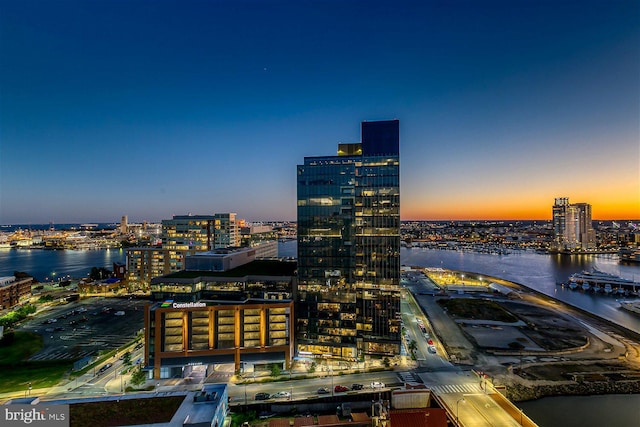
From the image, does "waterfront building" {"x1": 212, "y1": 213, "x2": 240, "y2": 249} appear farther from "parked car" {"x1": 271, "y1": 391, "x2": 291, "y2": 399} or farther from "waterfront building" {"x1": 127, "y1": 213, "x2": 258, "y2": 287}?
"parked car" {"x1": 271, "y1": 391, "x2": 291, "y2": 399}

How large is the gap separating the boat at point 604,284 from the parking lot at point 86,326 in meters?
126

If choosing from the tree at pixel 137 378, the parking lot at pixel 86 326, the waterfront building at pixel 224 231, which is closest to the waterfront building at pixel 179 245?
the waterfront building at pixel 224 231

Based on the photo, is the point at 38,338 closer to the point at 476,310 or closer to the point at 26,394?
the point at 26,394

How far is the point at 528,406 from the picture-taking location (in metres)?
37.4

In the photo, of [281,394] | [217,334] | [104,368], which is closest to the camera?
[281,394]

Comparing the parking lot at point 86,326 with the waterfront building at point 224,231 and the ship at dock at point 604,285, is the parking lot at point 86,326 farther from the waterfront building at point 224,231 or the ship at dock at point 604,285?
the ship at dock at point 604,285

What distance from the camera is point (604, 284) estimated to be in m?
103

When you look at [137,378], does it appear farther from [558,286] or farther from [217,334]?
[558,286]

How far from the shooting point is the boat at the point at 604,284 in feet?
326

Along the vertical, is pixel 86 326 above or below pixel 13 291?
below

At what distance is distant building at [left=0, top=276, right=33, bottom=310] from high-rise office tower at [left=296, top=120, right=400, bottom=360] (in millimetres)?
73443

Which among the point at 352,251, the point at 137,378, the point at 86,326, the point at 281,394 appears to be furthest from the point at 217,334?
the point at 86,326

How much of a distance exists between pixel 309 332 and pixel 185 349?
1698 centimetres

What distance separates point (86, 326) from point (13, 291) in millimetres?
30673
